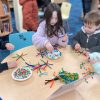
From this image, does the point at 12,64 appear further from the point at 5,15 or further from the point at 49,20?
the point at 5,15

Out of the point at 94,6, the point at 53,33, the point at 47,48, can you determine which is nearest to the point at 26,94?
the point at 47,48

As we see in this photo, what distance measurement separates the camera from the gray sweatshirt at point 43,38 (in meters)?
1.79

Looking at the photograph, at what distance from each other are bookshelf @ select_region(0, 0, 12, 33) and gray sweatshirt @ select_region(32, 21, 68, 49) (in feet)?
6.54

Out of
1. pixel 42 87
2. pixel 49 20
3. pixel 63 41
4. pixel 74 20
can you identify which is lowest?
pixel 74 20

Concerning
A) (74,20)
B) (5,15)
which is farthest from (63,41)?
(74,20)

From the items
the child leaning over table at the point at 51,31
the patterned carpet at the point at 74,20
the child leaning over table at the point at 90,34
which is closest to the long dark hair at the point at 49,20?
the child leaning over table at the point at 51,31

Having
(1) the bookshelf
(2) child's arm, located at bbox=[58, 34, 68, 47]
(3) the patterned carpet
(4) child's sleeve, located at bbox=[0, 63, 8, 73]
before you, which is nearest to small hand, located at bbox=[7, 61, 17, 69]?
(4) child's sleeve, located at bbox=[0, 63, 8, 73]

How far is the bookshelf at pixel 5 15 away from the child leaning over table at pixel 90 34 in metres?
2.11

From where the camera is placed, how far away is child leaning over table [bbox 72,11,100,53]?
1807mm

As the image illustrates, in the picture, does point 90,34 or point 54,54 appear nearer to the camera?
point 54,54

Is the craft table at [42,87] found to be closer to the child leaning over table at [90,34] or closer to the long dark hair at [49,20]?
the child leaning over table at [90,34]

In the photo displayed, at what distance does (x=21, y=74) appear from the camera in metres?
1.41

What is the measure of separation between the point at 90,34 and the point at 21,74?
79 cm

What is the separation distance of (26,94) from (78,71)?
41 cm
